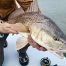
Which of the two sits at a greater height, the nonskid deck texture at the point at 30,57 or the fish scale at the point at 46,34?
the fish scale at the point at 46,34

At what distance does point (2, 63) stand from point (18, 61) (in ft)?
0.53

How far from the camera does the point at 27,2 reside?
5.50ft

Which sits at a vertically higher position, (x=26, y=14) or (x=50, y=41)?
(x=26, y=14)

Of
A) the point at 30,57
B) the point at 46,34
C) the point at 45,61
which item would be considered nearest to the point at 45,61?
the point at 45,61

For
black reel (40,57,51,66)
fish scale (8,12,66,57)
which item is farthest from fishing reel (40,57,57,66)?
fish scale (8,12,66,57)

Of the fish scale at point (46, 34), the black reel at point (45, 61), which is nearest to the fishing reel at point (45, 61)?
the black reel at point (45, 61)

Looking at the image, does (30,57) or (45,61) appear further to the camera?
(30,57)

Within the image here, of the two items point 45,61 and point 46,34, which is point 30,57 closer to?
point 45,61

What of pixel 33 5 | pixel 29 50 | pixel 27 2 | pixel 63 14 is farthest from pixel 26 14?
pixel 63 14

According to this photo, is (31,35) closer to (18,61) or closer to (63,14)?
(18,61)

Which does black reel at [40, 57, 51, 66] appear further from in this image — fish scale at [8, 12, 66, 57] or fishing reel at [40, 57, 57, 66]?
fish scale at [8, 12, 66, 57]

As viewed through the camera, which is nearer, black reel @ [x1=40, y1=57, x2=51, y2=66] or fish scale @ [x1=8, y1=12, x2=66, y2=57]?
fish scale @ [x1=8, y1=12, x2=66, y2=57]

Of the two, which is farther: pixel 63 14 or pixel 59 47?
pixel 63 14

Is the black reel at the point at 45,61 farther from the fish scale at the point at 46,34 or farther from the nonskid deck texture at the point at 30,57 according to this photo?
the fish scale at the point at 46,34
